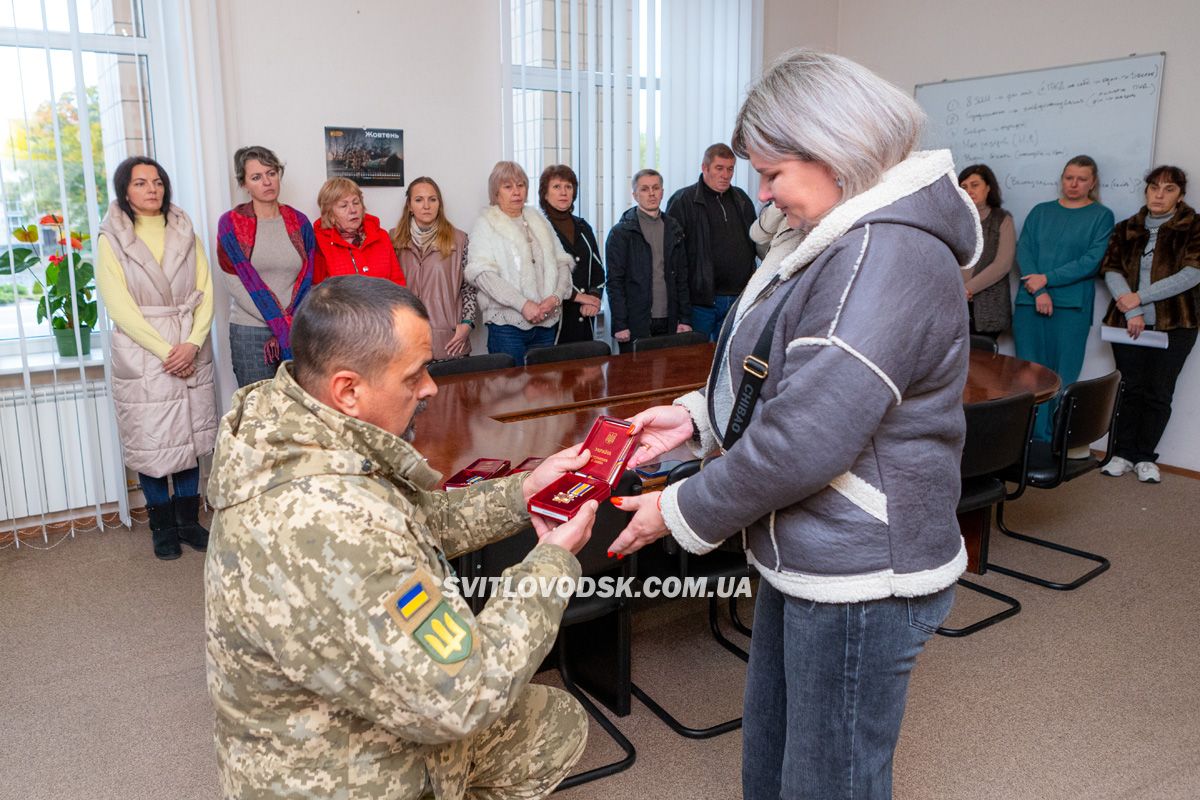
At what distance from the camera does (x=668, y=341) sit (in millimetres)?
4645

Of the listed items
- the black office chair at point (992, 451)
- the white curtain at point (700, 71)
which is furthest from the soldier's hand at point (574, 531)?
the white curtain at point (700, 71)

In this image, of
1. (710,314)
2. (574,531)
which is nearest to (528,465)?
(574,531)

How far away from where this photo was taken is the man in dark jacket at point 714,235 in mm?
5582

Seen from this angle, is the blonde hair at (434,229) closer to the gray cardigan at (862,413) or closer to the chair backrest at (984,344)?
the chair backrest at (984,344)

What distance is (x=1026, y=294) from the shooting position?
5691mm

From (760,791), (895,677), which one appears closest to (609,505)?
(760,791)

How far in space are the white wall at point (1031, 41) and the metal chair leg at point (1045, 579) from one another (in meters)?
1.80

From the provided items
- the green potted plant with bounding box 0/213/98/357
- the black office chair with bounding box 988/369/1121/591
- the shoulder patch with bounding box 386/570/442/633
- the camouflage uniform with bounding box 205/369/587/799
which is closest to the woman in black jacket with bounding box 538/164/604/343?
the green potted plant with bounding box 0/213/98/357

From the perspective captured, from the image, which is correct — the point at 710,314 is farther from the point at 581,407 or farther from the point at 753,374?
the point at 753,374

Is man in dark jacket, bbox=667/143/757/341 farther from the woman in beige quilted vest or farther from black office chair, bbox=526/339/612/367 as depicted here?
the woman in beige quilted vest

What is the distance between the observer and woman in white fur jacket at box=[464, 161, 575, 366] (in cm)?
488

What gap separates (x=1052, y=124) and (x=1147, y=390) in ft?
5.78

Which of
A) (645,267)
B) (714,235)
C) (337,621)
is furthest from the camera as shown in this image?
(714,235)

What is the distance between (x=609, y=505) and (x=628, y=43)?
4.25m
